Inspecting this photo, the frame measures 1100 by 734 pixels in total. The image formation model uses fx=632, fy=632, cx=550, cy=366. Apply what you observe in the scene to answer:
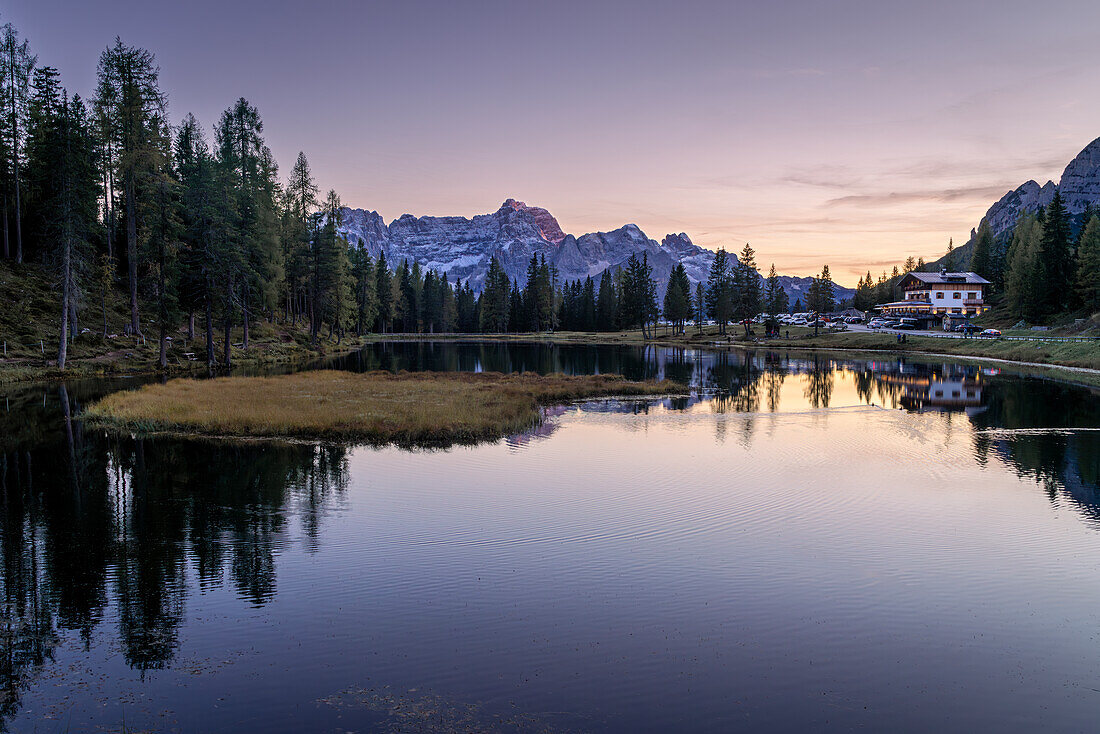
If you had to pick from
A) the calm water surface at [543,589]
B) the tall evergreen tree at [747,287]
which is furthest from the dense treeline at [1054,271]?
the calm water surface at [543,589]

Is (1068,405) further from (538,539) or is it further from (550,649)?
(550,649)

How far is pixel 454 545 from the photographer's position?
1581 cm

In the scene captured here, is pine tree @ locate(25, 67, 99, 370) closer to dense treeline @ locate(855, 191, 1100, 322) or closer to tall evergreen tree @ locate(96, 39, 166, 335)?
tall evergreen tree @ locate(96, 39, 166, 335)

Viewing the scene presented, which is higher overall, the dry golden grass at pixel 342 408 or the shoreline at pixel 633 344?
the shoreline at pixel 633 344

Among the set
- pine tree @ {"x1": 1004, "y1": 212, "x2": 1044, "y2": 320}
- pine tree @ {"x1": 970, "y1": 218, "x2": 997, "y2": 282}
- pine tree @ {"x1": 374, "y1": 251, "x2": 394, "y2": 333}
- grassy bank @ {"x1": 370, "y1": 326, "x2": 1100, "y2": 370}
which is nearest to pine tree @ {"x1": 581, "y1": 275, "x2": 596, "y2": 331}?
grassy bank @ {"x1": 370, "y1": 326, "x2": 1100, "y2": 370}

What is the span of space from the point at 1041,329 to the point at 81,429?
114699 mm

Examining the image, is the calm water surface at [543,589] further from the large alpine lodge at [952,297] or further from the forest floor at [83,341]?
the large alpine lodge at [952,297]

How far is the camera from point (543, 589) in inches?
520

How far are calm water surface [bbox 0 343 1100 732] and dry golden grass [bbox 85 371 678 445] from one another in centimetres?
256

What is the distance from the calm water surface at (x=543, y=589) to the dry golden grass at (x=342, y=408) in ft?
8.41

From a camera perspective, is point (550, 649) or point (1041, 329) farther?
point (1041, 329)

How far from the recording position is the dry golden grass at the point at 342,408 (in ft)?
97.0

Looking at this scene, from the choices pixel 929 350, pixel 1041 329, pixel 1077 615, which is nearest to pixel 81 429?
pixel 1077 615

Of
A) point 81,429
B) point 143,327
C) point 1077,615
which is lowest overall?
point 1077,615
